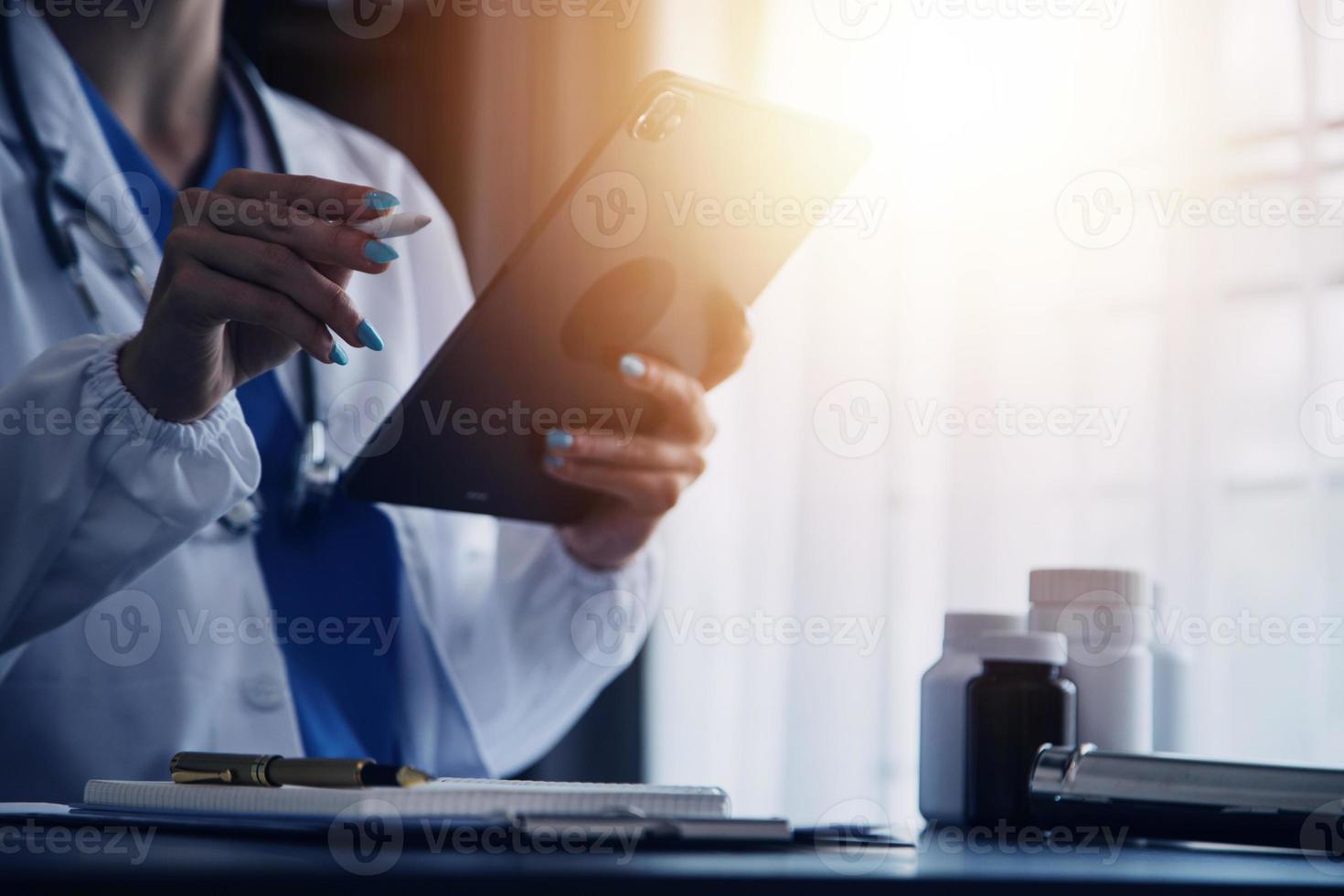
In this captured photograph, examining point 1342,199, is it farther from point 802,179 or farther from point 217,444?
point 217,444

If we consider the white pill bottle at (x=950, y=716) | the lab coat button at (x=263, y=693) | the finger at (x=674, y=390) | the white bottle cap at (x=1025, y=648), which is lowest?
the lab coat button at (x=263, y=693)

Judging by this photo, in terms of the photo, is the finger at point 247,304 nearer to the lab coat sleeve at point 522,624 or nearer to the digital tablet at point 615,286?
the digital tablet at point 615,286

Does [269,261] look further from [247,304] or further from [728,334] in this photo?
Result: [728,334]

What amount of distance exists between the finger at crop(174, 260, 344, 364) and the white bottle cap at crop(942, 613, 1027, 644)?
0.41 m

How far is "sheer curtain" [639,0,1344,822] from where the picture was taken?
4.24ft

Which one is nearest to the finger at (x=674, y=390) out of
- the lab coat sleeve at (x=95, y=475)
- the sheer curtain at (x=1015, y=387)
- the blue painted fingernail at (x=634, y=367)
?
the blue painted fingernail at (x=634, y=367)

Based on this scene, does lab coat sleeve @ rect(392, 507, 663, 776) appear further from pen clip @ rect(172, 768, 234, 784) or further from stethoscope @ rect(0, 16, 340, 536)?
pen clip @ rect(172, 768, 234, 784)

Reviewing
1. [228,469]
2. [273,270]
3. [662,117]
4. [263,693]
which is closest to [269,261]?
[273,270]

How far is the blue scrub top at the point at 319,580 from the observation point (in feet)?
3.42

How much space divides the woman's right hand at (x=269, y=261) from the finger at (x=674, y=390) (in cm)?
27

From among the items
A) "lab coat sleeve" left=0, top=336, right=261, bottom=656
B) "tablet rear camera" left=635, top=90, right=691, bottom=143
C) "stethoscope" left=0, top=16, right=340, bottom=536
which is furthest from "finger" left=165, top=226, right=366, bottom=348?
"stethoscope" left=0, top=16, right=340, bottom=536

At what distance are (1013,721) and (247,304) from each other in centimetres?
48

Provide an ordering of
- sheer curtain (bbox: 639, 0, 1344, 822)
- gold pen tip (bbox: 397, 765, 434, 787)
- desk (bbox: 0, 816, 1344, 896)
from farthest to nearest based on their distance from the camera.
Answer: sheer curtain (bbox: 639, 0, 1344, 822) < gold pen tip (bbox: 397, 765, 434, 787) < desk (bbox: 0, 816, 1344, 896)

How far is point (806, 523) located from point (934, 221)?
499 mm
